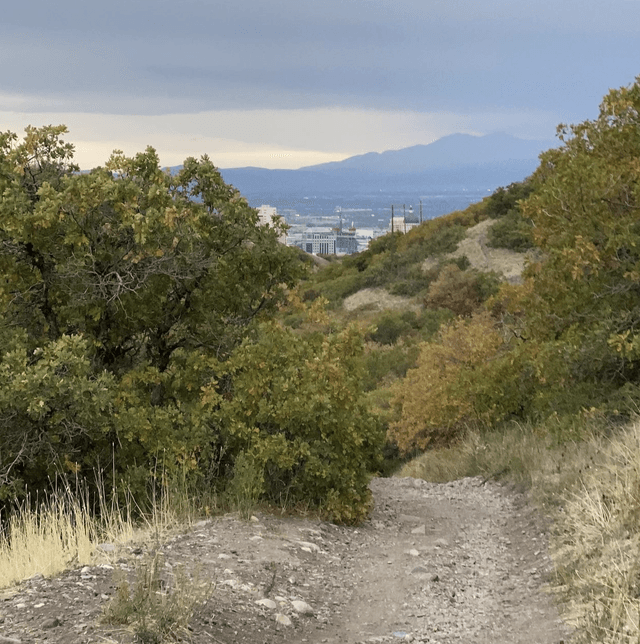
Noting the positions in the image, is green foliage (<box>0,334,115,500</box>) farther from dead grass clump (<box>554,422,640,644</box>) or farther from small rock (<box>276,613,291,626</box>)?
dead grass clump (<box>554,422,640,644</box>)

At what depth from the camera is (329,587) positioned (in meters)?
6.70

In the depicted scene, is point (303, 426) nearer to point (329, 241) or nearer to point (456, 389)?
point (456, 389)

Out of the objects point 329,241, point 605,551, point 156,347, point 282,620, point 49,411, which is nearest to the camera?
point 282,620

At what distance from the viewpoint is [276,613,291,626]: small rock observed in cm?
570

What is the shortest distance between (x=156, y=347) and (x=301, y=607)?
17.6ft

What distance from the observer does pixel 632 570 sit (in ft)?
17.7

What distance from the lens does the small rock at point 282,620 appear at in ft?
18.7

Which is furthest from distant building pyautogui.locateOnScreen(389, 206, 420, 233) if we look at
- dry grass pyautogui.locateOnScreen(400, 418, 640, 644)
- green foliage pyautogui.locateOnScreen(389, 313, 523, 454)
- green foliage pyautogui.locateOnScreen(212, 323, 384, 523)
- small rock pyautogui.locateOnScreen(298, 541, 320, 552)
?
small rock pyautogui.locateOnScreen(298, 541, 320, 552)

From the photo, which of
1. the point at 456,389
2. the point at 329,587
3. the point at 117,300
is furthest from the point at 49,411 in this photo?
the point at 456,389

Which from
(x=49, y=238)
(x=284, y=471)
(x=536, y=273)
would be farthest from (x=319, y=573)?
(x=536, y=273)

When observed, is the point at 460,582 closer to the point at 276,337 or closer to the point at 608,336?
the point at 276,337

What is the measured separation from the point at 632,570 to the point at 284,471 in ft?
14.3

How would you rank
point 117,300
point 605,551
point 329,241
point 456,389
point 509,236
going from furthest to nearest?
point 329,241 < point 509,236 < point 456,389 < point 117,300 < point 605,551

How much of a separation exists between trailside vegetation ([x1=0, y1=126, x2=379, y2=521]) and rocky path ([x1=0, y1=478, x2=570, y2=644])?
0.94m
